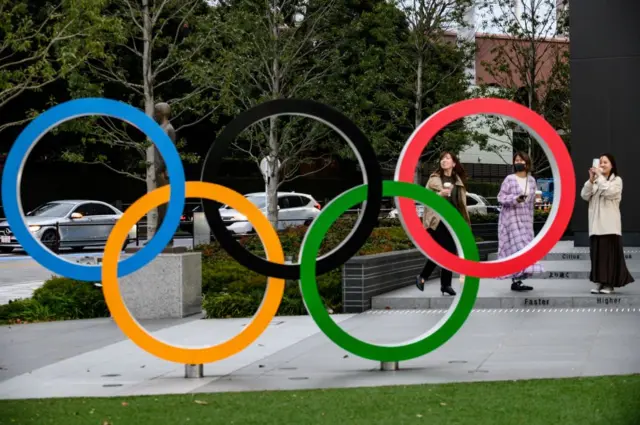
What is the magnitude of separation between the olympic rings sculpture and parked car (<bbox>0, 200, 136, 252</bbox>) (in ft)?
66.5

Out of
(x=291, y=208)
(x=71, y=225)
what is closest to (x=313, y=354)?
(x=71, y=225)

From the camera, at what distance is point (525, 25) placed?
40.6 m

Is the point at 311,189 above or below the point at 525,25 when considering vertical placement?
below

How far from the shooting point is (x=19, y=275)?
24.5 meters

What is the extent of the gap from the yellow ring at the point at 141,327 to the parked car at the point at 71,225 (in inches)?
799

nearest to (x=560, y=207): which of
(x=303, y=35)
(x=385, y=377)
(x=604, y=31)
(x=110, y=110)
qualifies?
(x=385, y=377)

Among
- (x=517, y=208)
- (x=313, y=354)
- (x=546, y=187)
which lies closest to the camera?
(x=313, y=354)

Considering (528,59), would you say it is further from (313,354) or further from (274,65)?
(313,354)

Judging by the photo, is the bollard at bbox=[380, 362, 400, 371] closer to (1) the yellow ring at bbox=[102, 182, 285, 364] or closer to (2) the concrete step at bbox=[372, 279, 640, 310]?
(1) the yellow ring at bbox=[102, 182, 285, 364]

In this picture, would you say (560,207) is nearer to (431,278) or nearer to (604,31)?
(431,278)

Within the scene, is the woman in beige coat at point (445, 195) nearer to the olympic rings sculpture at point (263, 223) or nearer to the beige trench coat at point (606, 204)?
the beige trench coat at point (606, 204)

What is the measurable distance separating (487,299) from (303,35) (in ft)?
78.9

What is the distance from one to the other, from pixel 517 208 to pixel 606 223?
1.16m

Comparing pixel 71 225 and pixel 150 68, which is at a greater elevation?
pixel 150 68
